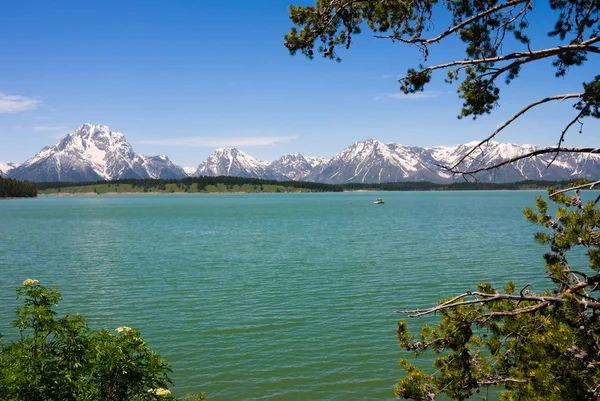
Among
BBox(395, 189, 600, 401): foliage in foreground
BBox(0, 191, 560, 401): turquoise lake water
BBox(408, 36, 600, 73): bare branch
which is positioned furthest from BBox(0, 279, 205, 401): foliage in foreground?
BBox(408, 36, 600, 73): bare branch

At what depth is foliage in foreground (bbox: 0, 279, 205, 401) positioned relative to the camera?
958 cm

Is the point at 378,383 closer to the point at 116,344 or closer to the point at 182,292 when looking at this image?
the point at 116,344

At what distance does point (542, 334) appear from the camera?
30.5 ft

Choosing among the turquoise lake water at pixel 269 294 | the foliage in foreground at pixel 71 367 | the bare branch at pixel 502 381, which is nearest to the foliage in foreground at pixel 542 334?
the bare branch at pixel 502 381

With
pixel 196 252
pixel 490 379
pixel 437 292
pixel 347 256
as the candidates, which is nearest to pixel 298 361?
pixel 490 379

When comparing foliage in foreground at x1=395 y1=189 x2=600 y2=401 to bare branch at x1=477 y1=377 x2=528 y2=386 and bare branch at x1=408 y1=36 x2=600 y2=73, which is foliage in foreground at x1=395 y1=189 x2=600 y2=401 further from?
bare branch at x1=408 y1=36 x2=600 y2=73

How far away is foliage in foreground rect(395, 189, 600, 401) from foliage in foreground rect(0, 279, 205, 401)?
620cm

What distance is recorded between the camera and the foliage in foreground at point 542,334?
27.5 feet

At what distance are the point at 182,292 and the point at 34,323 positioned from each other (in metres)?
25.0

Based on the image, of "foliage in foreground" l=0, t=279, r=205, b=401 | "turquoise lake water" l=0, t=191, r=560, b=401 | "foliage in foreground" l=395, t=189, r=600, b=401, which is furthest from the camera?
"turquoise lake water" l=0, t=191, r=560, b=401

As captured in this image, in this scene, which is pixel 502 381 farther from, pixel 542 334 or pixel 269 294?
pixel 269 294

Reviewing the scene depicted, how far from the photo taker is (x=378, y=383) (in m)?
19.6

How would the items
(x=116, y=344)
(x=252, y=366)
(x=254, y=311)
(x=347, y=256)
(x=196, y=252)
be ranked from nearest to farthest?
1. (x=116, y=344)
2. (x=252, y=366)
3. (x=254, y=311)
4. (x=347, y=256)
5. (x=196, y=252)

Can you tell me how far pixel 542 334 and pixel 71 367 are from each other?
10.9 metres
